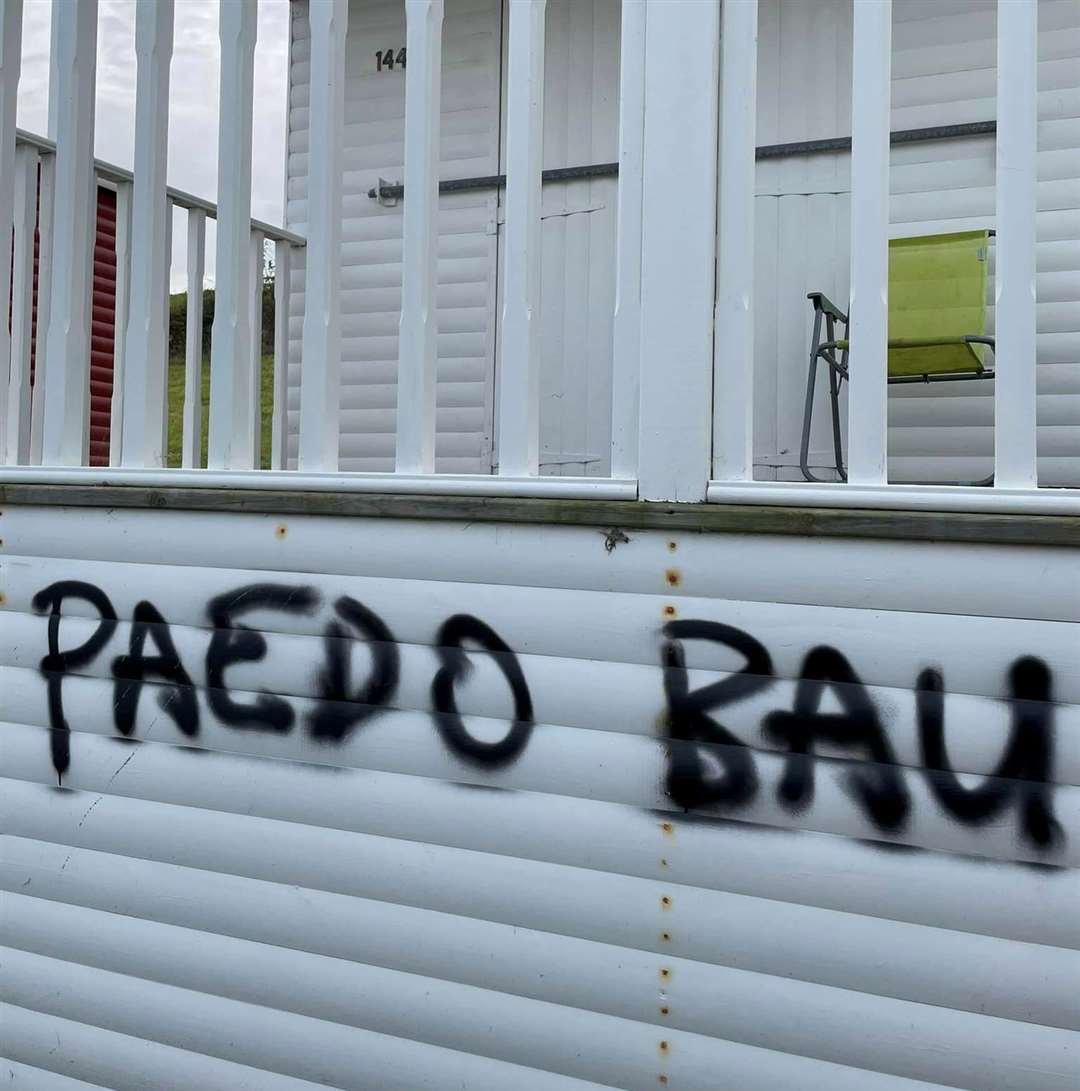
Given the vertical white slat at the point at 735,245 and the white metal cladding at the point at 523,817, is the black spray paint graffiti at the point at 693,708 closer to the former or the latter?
the white metal cladding at the point at 523,817

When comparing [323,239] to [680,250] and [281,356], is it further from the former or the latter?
[281,356]

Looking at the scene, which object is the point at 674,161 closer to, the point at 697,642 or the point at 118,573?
the point at 697,642

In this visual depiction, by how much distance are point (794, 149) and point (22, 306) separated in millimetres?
2998

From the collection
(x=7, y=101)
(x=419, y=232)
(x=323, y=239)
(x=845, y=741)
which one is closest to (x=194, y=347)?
(x=7, y=101)

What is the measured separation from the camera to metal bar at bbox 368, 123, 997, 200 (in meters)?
4.00

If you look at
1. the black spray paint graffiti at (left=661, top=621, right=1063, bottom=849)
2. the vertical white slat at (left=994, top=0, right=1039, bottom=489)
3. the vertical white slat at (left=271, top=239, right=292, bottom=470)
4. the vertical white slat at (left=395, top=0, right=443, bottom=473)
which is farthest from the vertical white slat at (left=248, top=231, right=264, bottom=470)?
the vertical white slat at (left=994, top=0, right=1039, bottom=489)

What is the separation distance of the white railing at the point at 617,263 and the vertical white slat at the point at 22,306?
1.22 feet

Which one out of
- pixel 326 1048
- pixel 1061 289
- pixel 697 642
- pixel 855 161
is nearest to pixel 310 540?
pixel 697 642

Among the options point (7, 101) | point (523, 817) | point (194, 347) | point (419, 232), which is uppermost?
point (7, 101)

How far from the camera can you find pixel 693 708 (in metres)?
1.66

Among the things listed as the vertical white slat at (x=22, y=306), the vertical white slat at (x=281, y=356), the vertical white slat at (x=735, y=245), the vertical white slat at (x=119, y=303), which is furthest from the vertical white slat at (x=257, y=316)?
the vertical white slat at (x=735, y=245)

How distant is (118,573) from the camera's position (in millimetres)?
2141

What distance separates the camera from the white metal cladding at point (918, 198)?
3.90 meters

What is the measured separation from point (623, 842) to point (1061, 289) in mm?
3248
